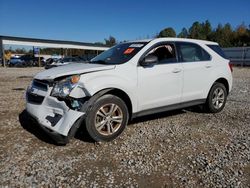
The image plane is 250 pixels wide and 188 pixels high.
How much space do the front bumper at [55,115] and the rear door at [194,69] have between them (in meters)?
2.51

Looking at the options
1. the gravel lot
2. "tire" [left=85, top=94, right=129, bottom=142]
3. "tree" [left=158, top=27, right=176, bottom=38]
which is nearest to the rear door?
the gravel lot

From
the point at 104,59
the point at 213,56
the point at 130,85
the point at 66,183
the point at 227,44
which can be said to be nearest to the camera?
the point at 66,183

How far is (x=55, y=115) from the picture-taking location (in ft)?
11.7

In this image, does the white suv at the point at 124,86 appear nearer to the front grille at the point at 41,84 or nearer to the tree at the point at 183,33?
the front grille at the point at 41,84

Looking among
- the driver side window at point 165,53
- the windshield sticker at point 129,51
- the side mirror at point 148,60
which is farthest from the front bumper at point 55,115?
the driver side window at point 165,53

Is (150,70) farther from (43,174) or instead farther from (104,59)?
(43,174)

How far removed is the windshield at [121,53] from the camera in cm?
434

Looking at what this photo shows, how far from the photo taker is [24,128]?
452cm

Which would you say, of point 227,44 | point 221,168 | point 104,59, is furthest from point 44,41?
point 227,44

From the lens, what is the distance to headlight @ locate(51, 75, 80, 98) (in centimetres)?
352

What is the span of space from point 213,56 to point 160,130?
2.39 meters

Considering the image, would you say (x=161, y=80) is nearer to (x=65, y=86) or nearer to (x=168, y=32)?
(x=65, y=86)

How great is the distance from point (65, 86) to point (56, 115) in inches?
18.5

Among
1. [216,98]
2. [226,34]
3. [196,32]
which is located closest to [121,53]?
[216,98]
